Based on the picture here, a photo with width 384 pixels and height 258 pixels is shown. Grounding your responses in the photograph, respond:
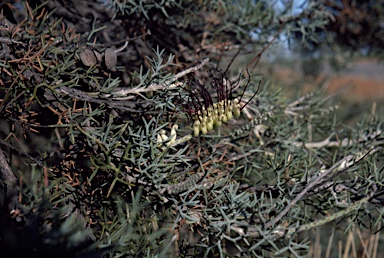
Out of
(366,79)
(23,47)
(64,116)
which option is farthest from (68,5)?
(366,79)

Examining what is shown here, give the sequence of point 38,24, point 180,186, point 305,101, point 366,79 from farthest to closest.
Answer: point 366,79 → point 305,101 → point 38,24 → point 180,186

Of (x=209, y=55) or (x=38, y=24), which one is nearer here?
(x=38, y=24)

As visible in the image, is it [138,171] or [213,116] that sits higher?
[213,116]

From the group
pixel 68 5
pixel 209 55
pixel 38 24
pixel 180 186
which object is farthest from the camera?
pixel 209 55

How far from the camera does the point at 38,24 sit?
791mm

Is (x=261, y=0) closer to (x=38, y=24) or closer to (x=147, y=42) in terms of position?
(x=147, y=42)

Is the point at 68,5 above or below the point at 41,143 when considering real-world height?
above

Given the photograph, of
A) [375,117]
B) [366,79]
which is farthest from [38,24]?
[366,79]

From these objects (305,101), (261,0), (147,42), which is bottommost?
(305,101)

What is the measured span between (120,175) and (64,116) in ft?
0.42

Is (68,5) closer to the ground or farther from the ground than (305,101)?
farther from the ground

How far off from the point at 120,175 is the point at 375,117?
683mm

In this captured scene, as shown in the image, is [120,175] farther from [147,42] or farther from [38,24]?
[147,42]

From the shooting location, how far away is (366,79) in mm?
19031
